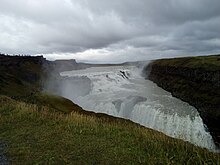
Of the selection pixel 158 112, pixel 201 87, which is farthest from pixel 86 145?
pixel 201 87

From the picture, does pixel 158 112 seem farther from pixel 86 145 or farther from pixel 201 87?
pixel 86 145

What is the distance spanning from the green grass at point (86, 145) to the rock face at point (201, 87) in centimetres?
3788

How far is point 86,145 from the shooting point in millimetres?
13070

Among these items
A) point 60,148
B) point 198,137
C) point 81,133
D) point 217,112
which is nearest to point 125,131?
point 81,133

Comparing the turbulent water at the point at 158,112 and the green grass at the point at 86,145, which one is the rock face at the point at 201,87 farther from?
the green grass at the point at 86,145

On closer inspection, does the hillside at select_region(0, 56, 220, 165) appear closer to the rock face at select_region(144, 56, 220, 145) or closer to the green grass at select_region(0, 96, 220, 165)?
the green grass at select_region(0, 96, 220, 165)

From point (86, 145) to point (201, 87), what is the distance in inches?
2697

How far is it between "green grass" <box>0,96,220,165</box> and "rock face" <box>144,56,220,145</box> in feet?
124

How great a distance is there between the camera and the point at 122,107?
67.5 metres

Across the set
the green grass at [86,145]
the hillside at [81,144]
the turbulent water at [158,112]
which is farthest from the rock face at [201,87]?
the green grass at [86,145]

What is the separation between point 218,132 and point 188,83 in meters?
34.3

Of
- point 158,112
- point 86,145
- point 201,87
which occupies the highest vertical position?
point 86,145

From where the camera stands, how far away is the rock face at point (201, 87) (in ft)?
195

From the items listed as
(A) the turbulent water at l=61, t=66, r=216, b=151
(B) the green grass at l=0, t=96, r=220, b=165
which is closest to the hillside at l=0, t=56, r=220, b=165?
(B) the green grass at l=0, t=96, r=220, b=165
